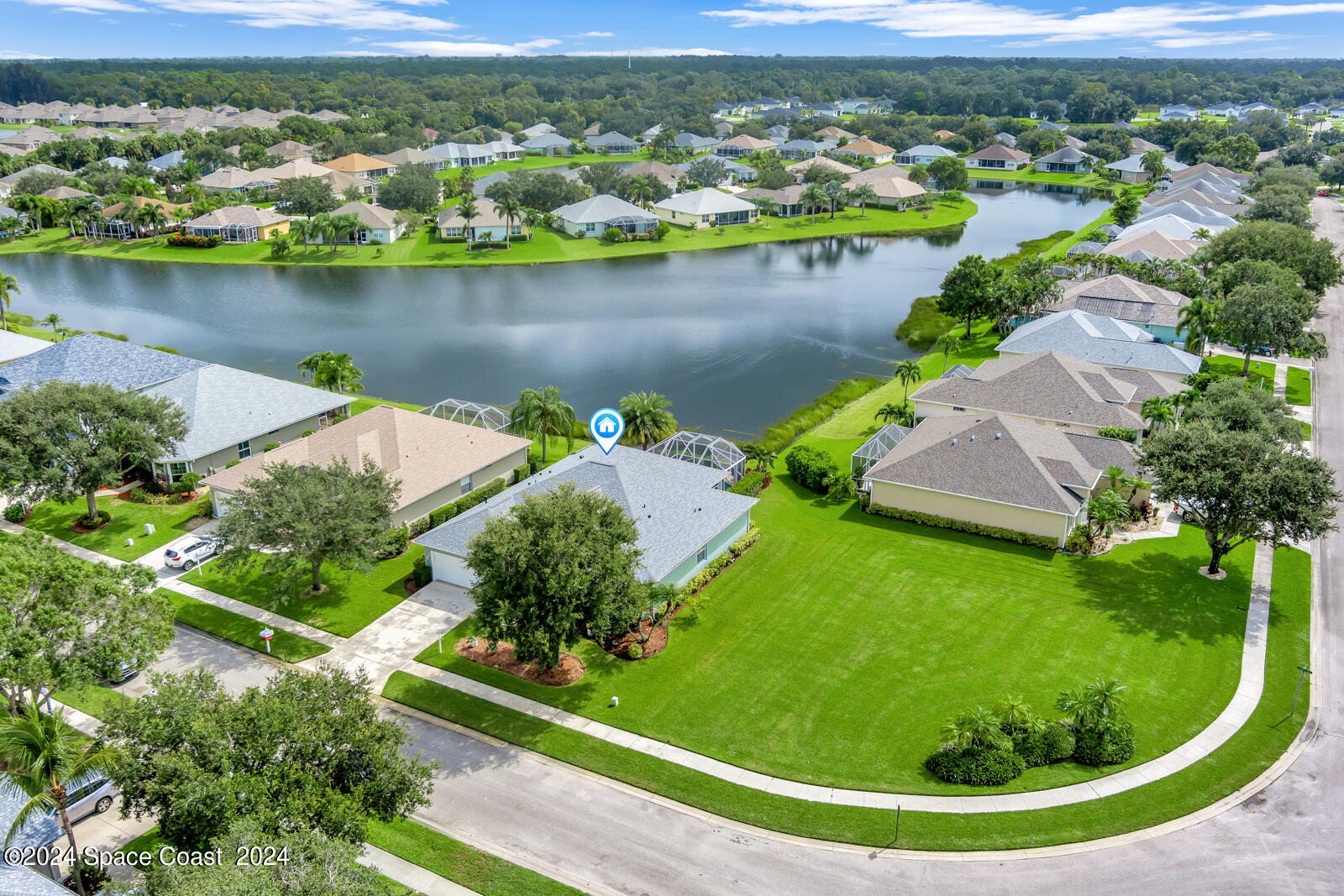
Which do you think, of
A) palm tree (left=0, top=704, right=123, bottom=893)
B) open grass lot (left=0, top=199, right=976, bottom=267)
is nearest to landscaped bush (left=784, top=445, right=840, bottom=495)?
palm tree (left=0, top=704, right=123, bottom=893)

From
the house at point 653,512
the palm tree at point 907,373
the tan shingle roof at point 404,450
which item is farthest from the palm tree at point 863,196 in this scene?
the house at point 653,512

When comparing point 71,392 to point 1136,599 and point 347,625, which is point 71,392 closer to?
point 347,625

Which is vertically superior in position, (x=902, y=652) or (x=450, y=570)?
(x=450, y=570)

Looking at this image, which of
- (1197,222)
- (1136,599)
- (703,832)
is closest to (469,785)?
(703,832)

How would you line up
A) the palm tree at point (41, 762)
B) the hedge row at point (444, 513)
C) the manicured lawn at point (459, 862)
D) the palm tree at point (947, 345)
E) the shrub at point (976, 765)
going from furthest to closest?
the palm tree at point (947, 345) < the hedge row at point (444, 513) < the shrub at point (976, 765) < the manicured lawn at point (459, 862) < the palm tree at point (41, 762)

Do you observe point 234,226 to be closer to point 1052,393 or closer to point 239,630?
point 239,630

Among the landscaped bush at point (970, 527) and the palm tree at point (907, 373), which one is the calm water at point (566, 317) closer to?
the palm tree at point (907, 373)

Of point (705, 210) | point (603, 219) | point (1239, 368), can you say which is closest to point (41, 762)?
point (1239, 368)
